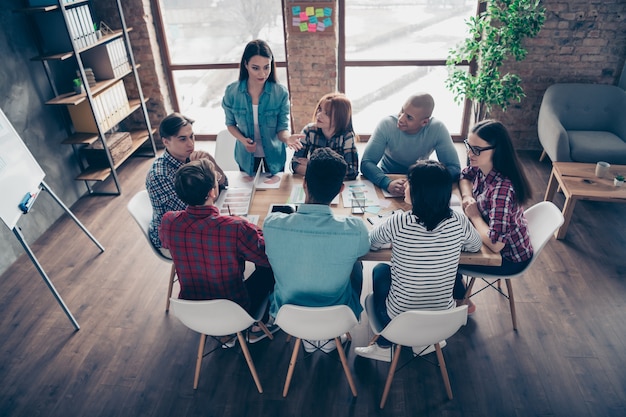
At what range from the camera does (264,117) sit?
332 cm

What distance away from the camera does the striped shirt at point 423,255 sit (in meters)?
2.06

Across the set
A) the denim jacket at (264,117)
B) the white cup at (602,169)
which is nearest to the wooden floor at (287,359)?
the white cup at (602,169)

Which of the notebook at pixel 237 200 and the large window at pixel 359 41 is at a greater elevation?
the large window at pixel 359 41

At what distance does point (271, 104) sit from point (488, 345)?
231 centimetres

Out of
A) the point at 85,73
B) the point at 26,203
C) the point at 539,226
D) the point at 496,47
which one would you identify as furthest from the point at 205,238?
the point at 496,47

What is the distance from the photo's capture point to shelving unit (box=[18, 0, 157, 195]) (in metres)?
3.99

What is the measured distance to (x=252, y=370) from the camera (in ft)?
8.46

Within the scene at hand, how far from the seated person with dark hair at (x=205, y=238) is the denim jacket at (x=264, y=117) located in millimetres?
1083

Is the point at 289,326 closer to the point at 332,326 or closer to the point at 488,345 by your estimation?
the point at 332,326

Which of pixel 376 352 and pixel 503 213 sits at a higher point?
pixel 503 213

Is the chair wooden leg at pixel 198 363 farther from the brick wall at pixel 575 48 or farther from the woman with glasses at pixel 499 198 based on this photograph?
the brick wall at pixel 575 48

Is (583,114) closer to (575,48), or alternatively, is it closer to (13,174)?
(575,48)

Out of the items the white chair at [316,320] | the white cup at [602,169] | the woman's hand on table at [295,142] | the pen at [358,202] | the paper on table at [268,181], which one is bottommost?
the white cup at [602,169]

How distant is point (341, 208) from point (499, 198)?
0.90 metres
